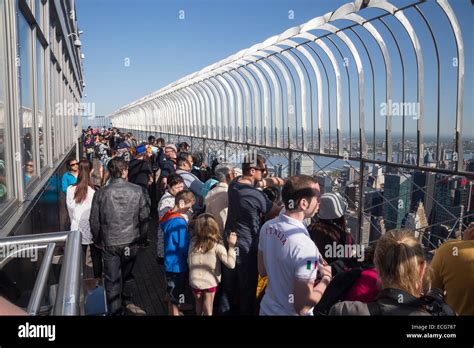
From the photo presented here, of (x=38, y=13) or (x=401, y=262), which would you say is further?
(x=38, y=13)

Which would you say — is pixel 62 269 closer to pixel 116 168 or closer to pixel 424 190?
pixel 116 168

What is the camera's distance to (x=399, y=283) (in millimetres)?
2051

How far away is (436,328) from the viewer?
147 cm

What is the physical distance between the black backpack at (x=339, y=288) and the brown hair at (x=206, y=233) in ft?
6.14

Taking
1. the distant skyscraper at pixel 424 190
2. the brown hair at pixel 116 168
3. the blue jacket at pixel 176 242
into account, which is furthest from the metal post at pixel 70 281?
the distant skyscraper at pixel 424 190

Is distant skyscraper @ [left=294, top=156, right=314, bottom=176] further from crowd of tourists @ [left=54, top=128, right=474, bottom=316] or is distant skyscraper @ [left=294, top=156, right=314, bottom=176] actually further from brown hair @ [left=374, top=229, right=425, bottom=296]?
brown hair @ [left=374, top=229, right=425, bottom=296]

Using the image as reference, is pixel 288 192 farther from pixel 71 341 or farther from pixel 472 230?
pixel 71 341

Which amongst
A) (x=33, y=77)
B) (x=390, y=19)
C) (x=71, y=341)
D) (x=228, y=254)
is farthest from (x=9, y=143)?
(x=390, y=19)

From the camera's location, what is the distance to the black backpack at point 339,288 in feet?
7.50

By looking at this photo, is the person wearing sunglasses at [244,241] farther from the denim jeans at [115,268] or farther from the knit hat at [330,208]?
the denim jeans at [115,268]

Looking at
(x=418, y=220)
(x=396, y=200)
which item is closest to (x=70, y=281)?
(x=418, y=220)

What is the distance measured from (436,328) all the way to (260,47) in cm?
692

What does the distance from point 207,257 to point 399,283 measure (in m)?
2.40

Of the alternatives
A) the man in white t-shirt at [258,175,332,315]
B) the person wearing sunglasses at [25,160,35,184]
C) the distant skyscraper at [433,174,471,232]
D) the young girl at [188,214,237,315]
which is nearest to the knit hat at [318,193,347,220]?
the man in white t-shirt at [258,175,332,315]
